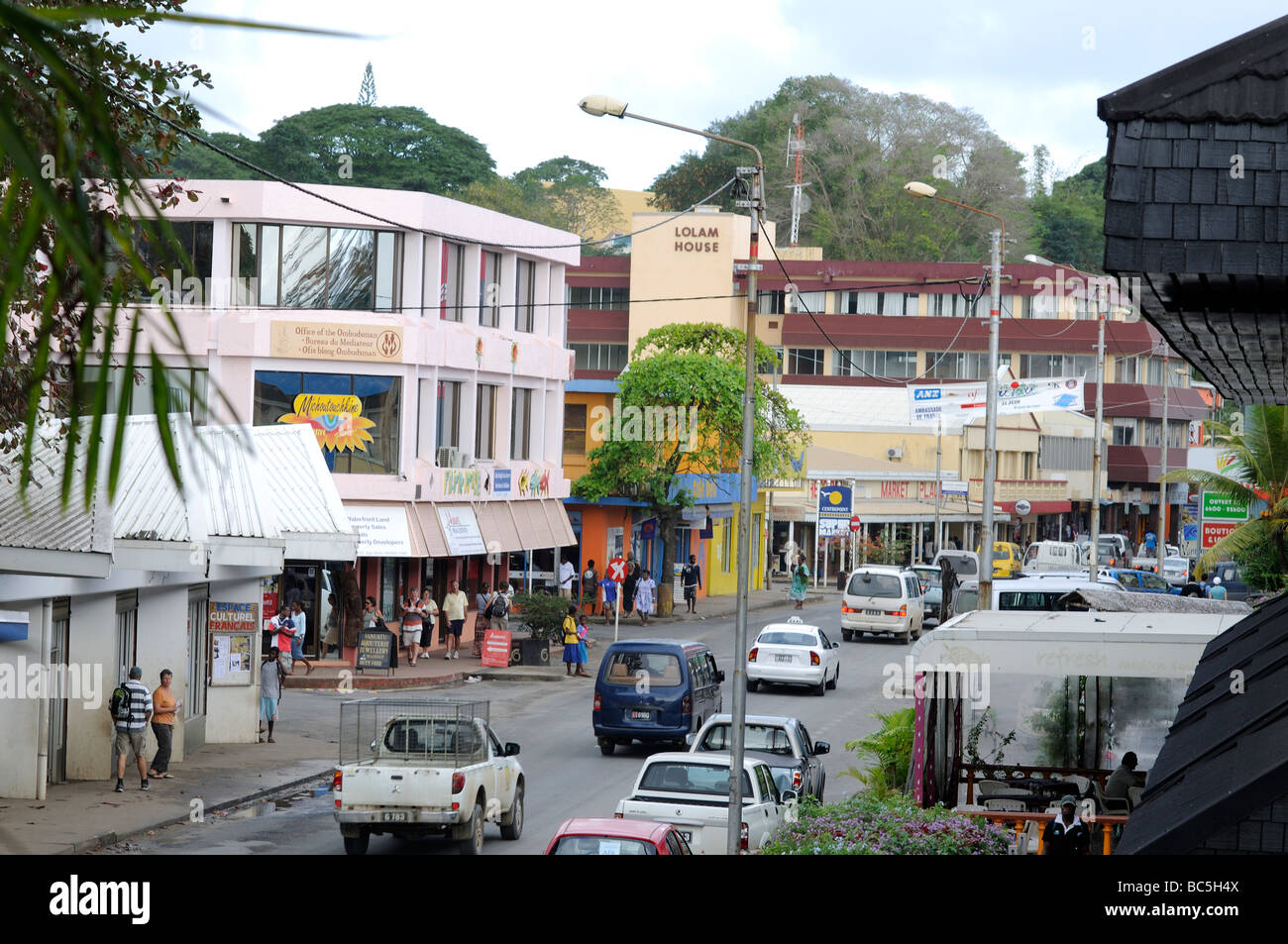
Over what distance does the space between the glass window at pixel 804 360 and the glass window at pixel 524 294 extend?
4008 centimetres

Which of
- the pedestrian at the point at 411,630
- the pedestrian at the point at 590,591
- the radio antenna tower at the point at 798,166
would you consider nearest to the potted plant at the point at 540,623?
the pedestrian at the point at 411,630

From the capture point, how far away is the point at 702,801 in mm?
15633

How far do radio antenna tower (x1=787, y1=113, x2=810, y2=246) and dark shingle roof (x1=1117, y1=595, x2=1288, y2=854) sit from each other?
82.1m

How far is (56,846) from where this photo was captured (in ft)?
52.1

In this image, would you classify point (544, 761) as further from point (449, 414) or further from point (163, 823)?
point (449, 414)

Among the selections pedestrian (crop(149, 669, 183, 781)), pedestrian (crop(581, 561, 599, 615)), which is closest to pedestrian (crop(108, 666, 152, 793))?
pedestrian (crop(149, 669, 183, 781))

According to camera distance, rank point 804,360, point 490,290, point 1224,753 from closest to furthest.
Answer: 1. point 1224,753
2. point 490,290
3. point 804,360

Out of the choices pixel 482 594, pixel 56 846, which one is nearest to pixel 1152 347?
pixel 482 594

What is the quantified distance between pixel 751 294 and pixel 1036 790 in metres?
6.38

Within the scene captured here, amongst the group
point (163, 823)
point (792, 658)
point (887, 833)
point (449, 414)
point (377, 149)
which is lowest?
point (163, 823)

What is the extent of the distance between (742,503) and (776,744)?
5422 millimetres

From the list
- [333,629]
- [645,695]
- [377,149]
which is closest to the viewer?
[645,695]

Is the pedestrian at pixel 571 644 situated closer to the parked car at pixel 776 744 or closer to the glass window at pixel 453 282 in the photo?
the glass window at pixel 453 282

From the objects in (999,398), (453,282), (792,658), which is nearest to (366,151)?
(453,282)
